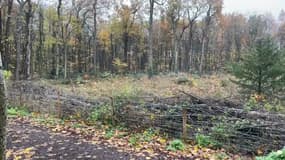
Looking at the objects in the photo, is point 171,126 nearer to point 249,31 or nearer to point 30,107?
point 30,107

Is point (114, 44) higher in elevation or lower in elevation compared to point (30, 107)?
higher

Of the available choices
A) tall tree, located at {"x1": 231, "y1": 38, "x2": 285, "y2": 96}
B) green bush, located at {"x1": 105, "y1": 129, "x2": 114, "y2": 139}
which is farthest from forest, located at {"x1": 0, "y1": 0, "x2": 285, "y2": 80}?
green bush, located at {"x1": 105, "y1": 129, "x2": 114, "y2": 139}

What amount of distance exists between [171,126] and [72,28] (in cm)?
3571

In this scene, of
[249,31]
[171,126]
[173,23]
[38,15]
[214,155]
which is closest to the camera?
[214,155]

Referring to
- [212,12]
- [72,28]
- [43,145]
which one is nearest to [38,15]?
[72,28]

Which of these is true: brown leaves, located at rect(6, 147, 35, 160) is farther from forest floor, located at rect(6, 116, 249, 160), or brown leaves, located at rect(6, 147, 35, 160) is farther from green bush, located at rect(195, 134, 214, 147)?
green bush, located at rect(195, 134, 214, 147)

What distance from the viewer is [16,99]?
14344 mm

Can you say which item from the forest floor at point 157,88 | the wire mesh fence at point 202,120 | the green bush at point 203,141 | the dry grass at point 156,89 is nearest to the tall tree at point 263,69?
the forest floor at point 157,88

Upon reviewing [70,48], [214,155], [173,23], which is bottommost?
[214,155]

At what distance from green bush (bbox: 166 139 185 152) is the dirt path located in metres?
1.05

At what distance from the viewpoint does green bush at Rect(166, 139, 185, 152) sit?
7732 mm

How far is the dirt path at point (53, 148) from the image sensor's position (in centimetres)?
709

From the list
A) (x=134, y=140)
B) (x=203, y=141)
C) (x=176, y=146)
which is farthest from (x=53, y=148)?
(x=203, y=141)

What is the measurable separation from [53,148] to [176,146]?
9.23 feet
